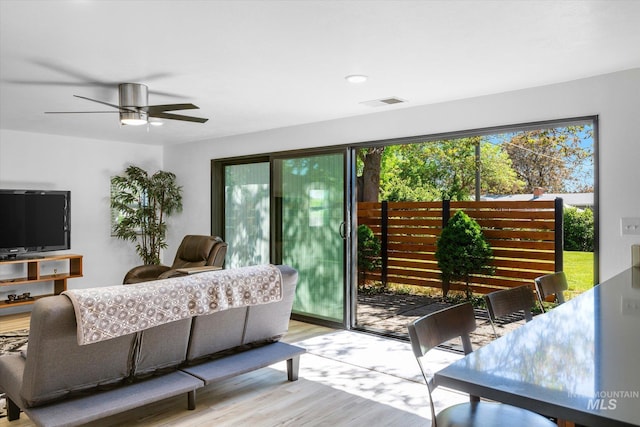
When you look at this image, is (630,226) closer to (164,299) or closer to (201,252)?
(164,299)

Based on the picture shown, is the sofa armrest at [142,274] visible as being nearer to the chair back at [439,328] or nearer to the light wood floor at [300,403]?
the light wood floor at [300,403]

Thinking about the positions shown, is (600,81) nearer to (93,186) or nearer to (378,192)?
(378,192)

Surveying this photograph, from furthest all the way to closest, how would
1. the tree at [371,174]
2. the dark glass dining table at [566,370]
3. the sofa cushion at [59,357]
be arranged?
1. the tree at [371,174]
2. the sofa cushion at [59,357]
3. the dark glass dining table at [566,370]

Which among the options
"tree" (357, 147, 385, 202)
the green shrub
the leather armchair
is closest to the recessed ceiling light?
the leather armchair

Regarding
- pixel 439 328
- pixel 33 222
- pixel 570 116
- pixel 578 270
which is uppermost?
pixel 570 116

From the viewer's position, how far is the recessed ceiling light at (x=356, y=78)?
341 cm

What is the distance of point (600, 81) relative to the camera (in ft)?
11.2

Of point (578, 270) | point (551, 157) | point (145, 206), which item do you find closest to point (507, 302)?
point (578, 270)

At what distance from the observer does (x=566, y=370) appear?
1049 mm

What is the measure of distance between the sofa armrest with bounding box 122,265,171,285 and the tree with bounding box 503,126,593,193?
17.4 feet

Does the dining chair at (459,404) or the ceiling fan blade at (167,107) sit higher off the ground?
the ceiling fan blade at (167,107)

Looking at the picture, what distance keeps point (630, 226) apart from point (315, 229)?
→ 302cm

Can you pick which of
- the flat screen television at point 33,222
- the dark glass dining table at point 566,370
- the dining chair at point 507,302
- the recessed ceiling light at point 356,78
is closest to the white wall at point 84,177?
the flat screen television at point 33,222

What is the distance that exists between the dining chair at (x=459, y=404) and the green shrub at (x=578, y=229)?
5.76 meters
